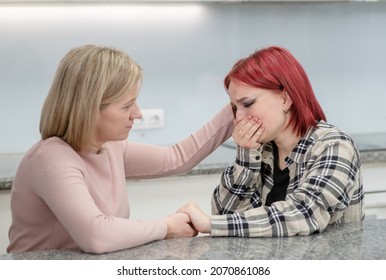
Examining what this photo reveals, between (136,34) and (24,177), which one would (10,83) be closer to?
(136,34)

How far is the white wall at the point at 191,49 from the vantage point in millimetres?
2736

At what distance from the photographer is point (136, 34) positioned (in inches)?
112

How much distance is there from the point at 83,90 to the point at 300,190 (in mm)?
548

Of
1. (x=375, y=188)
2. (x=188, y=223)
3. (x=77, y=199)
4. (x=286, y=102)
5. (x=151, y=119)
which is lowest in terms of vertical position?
(x=375, y=188)

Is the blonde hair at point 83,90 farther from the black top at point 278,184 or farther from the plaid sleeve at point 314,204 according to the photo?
the black top at point 278,184

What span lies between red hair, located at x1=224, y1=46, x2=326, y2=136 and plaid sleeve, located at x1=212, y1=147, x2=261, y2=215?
0.16 m

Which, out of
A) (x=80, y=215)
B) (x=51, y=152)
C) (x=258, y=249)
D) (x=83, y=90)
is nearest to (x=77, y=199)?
(x=80, y=215)

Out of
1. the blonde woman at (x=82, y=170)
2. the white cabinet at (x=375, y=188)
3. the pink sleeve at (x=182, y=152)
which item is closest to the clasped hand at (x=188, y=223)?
the blonde woman at (x=82, y=170)

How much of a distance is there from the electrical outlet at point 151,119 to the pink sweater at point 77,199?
3.44 ft

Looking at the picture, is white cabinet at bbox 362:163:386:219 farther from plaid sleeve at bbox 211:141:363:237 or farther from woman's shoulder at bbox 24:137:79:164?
woman's shoulder at bbox 24:137:79:164

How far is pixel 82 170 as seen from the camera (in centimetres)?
146

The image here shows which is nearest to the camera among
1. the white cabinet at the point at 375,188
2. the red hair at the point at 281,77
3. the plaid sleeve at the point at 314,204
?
the plaid sleeve at the point at 314,204

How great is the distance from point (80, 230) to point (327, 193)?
21.9 inches

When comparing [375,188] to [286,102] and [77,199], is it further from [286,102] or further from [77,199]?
[77,199]
